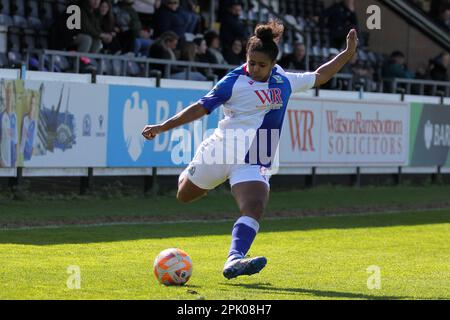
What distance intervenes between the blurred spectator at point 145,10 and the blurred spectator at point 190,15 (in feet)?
2.90

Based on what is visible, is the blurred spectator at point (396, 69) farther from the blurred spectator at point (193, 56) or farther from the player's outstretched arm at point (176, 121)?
the player's outstretched arm at point (176, 121)

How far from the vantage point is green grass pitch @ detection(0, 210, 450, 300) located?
9328mm

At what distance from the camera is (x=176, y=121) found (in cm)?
Result: 1017

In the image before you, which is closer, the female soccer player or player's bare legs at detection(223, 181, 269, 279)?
player's bare legs at detection(223, 181, 269, 279)

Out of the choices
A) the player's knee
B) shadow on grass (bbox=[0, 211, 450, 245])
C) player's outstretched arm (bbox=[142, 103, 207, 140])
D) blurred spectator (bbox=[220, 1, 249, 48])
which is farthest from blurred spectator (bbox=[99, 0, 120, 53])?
the player's knee

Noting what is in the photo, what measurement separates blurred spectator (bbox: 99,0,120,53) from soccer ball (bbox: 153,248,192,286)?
12274 mm

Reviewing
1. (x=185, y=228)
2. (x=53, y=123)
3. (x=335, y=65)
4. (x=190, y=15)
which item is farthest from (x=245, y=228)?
(x=190, y=15)

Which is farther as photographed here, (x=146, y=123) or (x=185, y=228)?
(x=146, y=123)

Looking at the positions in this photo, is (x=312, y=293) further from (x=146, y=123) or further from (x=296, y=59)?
(x=296, y=59)

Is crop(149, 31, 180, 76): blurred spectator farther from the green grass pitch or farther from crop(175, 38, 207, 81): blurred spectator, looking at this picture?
the green grass pitch

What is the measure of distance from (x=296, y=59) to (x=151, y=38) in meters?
3.44

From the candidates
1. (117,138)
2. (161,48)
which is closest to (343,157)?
(161,48)

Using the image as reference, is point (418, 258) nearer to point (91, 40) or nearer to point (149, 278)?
point (149, 278)

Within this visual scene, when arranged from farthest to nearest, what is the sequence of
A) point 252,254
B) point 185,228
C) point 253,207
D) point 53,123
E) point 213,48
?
point 213,48 → point 53,123 → point 185,228 → point 252,254 → point 253,207
